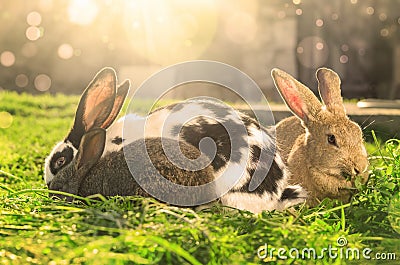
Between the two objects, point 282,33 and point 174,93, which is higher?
point 282,33

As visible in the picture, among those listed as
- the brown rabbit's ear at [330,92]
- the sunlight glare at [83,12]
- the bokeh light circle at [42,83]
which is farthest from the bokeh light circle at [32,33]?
the brown rabbit's ear at [330,92]

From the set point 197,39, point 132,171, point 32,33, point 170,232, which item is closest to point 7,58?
point 32,33

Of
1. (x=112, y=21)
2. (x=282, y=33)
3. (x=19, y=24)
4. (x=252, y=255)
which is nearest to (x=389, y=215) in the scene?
(x=252, y=255)

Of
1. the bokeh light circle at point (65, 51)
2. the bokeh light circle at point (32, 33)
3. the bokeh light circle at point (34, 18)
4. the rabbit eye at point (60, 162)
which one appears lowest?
the rabbit eye at point (60, 162)

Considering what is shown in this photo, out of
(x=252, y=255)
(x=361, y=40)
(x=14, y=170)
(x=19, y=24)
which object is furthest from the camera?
(x=19, y=24)

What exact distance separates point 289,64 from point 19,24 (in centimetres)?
526

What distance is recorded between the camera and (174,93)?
11.1 m

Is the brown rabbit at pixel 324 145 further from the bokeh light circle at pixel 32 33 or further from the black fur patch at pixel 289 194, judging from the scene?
the bokeh light circle at pixel 32 33

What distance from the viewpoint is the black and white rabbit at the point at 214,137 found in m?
2.88

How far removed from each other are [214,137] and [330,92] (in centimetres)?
85

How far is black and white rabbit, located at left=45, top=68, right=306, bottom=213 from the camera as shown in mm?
2877

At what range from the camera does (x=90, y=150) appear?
2.96 metres

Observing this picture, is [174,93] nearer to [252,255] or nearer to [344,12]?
[344,12]

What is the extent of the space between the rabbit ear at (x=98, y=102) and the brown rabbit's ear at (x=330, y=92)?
113 centimetres
